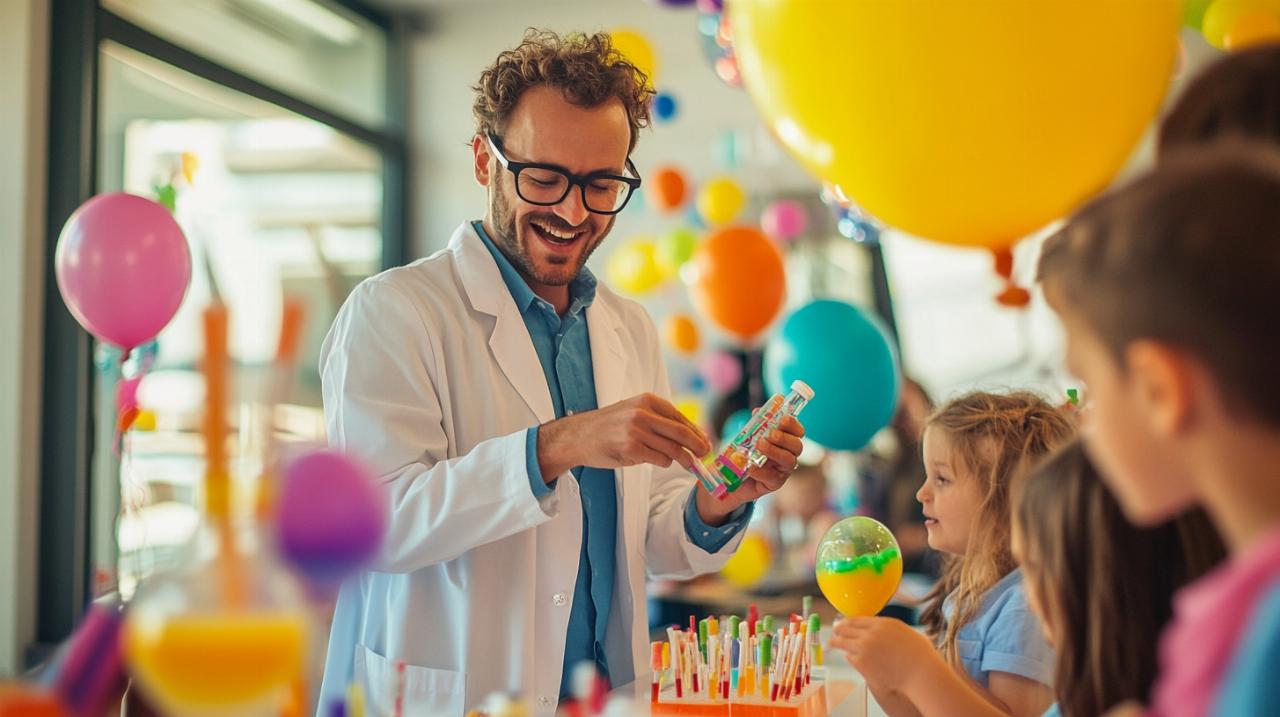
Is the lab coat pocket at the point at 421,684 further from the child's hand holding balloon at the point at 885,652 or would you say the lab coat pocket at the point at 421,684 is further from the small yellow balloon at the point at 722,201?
the small yellow balloon at the point at 722,201

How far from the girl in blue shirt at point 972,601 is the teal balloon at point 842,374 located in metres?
1.18

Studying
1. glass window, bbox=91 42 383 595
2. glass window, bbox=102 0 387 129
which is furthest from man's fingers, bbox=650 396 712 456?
glass window, bbox=102 0 387 129

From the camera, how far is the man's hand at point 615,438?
5.36 feet

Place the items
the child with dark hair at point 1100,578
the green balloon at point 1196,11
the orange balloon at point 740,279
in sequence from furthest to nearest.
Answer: the orange balloon at point 740,279, the green balloon at point 1196,11, the child with dark hair at point 1100,578

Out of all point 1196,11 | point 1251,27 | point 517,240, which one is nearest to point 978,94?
point 517,240

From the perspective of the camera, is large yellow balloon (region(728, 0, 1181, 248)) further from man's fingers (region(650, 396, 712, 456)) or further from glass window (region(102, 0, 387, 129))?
glass window (region(102, 0, 387, 129))

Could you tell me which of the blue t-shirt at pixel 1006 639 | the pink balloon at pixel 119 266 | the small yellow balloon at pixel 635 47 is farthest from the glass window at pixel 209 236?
the blue t-shirt at pixel 1006 639

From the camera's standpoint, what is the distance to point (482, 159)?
209 cm

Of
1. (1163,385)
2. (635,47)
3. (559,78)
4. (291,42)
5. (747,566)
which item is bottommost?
(747,566)

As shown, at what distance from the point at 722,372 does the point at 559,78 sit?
3353 mm

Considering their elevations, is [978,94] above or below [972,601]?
above

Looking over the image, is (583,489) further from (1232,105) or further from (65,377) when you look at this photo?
(65,377)

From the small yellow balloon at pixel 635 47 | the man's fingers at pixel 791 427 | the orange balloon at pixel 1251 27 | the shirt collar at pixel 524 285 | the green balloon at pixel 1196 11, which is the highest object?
the small yellow balloon at pixel 635 47

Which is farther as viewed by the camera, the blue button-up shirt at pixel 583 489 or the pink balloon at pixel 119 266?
the pink balloon at pixel 119 266
